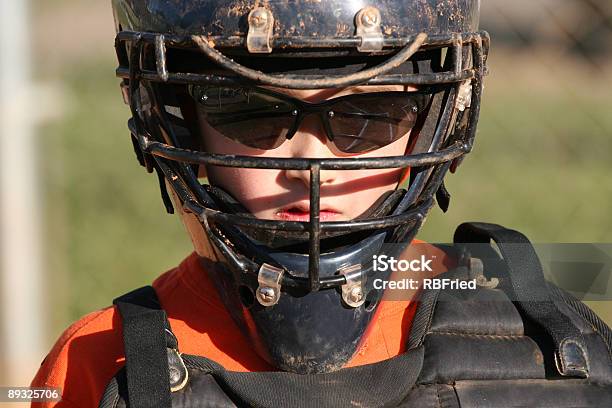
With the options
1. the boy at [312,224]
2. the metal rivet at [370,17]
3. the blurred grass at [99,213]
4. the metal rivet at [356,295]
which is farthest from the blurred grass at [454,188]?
the metal rivet at [370,17]

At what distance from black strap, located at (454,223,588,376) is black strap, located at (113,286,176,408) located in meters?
0.68

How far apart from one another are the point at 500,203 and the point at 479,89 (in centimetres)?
323

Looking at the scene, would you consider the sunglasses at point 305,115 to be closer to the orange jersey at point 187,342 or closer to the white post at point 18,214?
the orange jersey at point 187,342

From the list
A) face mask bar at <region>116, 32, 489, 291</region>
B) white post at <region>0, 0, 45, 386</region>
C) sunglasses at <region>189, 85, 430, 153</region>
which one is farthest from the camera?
white post at <region>0, 0, 45, 386</region>

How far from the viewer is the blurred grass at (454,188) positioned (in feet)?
15.2

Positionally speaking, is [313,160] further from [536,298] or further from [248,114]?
[536,298]

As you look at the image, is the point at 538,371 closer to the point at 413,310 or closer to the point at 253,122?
the point at 413,310

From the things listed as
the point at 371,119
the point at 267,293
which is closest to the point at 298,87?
the point at 371,119

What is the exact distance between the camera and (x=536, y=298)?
6.30 ft

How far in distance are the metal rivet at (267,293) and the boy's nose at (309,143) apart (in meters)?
0.21

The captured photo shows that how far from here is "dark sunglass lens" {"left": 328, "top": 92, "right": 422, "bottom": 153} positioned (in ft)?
5.84

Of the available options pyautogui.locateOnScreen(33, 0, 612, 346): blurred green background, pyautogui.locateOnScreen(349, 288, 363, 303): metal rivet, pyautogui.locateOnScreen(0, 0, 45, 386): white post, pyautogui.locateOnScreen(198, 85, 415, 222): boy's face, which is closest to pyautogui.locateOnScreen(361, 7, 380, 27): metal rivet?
pyautogui.locateOnScreen(198, 85, 415, 222): boy's face

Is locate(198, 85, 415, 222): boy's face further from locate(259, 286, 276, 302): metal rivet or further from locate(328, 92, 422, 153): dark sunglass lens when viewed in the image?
locate(259, 286, 276, 302): metal rivet

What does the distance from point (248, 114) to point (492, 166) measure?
385cm
